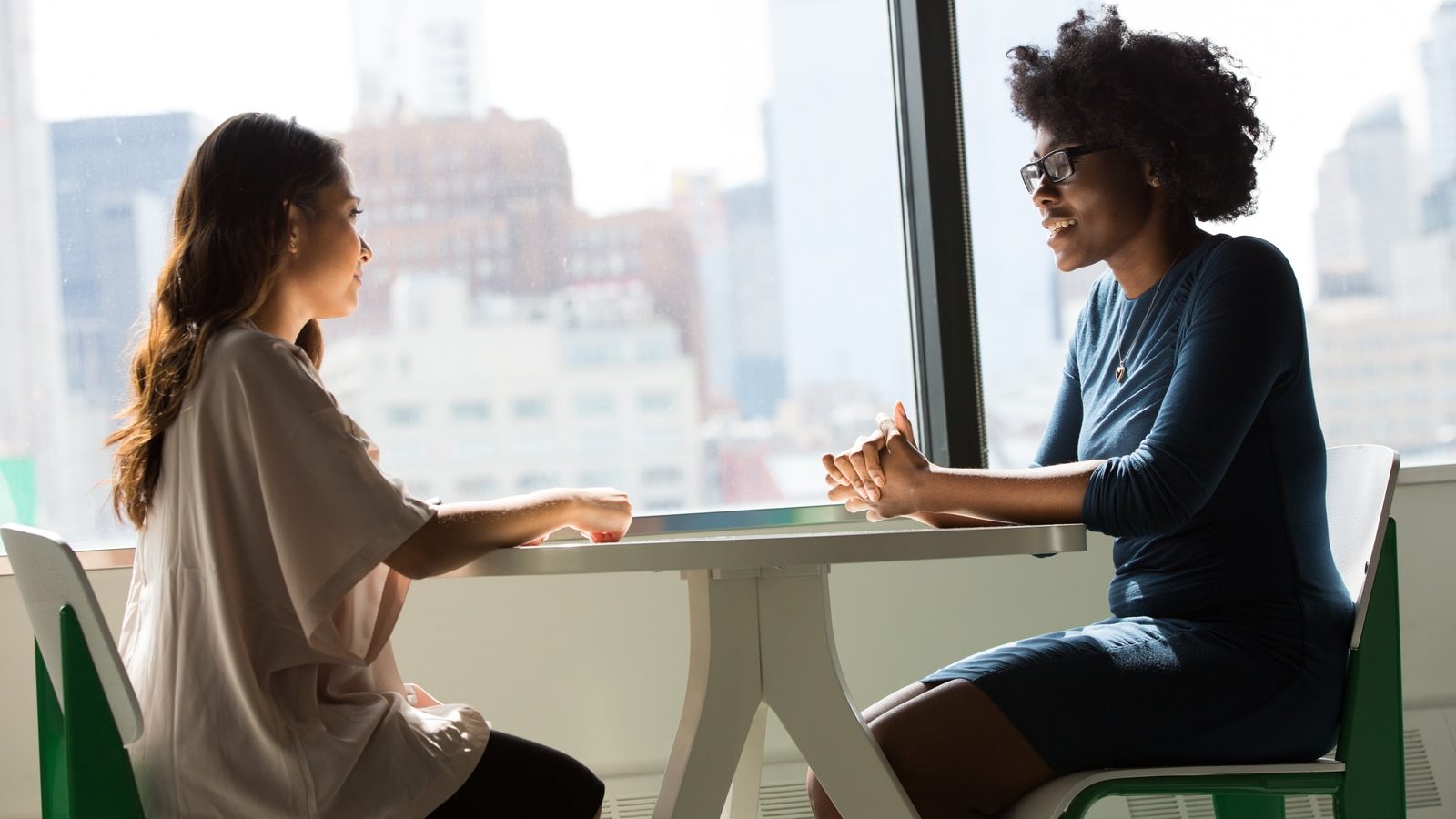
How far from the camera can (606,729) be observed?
2.48m

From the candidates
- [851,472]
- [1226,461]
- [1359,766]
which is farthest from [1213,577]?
[851,472]

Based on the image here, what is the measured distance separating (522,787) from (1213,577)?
0.84 meters

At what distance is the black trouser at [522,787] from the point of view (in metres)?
1.26

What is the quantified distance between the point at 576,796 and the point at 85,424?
181 centimetres

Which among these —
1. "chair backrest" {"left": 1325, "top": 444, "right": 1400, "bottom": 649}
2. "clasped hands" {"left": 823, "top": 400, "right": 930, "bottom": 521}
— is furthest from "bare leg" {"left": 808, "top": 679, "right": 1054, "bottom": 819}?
"chair backrest" {"left": 1325, "top": 444, "right": 1400, "bottom": 649}

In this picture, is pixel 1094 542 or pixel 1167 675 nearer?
pixel 1167 675

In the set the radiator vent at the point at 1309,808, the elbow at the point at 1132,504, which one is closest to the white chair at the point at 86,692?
the elbow at the point at 1132,504

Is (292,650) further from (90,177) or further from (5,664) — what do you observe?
(90,177)

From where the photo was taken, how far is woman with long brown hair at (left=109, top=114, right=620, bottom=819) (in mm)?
1229

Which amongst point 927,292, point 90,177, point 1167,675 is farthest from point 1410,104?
point 90,177

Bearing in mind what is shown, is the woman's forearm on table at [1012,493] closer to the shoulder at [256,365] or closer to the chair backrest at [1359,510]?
the chair backrest at [1359,510]

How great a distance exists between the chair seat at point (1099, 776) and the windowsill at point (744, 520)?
1216 mm

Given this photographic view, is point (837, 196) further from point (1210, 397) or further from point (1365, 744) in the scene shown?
point (1365, 744)

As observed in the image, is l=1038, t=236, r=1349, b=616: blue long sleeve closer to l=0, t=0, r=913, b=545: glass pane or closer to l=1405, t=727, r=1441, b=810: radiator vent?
l=0, t=0, r=913, b=545: glass pane
